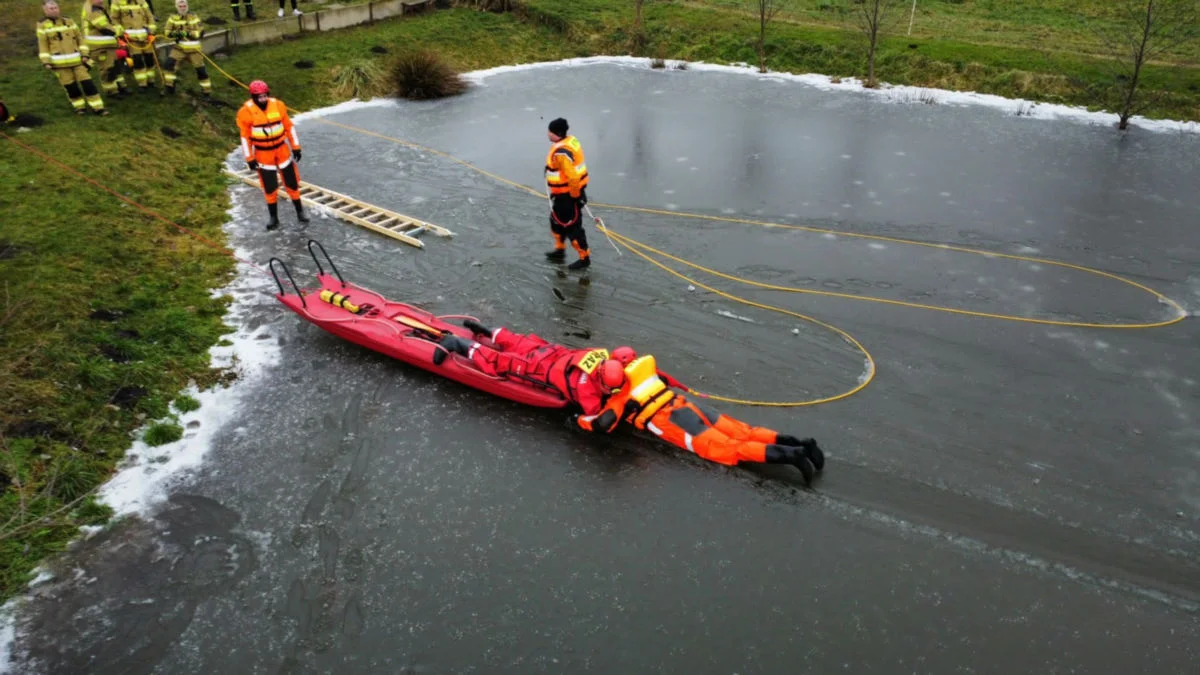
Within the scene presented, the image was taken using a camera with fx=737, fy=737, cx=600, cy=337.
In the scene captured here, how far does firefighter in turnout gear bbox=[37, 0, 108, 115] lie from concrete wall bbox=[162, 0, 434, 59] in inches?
76.7

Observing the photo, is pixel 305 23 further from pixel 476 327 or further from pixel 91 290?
pixel 476 327

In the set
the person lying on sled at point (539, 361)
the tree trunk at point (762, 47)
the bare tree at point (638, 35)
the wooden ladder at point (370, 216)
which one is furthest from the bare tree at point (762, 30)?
the person lying on sled at point (539, 361)

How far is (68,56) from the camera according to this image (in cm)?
1063

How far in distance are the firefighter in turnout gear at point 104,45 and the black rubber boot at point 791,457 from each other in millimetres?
11833

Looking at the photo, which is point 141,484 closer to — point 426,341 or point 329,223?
point 426,341

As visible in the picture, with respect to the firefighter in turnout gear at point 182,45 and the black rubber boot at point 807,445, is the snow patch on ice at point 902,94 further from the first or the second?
the black rubber boot at point 807,445

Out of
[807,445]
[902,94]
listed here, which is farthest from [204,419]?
[902,94]

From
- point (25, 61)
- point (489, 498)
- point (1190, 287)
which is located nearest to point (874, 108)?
point (1190, 287)

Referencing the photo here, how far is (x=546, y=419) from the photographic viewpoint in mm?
6398

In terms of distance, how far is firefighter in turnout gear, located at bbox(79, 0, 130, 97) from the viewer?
36.8 feet

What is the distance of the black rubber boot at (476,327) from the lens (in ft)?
22.6

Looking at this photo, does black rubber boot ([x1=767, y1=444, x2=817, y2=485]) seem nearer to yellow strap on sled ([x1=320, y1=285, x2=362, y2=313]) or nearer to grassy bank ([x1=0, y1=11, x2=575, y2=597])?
yellow strap on sled ([x1=320, y1=285, x2=362, y2=313])

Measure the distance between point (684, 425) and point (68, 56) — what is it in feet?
35.3

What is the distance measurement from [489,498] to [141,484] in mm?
2713
